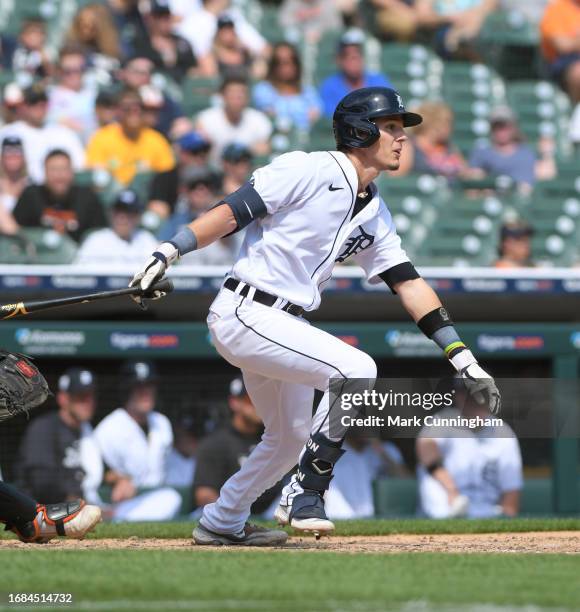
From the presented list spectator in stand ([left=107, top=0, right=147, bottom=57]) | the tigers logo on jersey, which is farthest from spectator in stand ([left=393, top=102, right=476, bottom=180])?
the tigers logo on jersey

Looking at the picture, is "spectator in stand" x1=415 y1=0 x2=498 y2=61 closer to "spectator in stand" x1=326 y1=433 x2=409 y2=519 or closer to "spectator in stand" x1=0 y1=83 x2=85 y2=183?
"spectator in stand" x1=0 y1=83 x2=85 y2=183

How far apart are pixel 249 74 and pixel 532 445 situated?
4.22 m

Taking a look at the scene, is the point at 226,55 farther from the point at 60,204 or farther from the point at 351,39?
the point at 60,204

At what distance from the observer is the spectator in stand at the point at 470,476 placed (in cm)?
812

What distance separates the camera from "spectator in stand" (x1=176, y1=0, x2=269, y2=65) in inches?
439

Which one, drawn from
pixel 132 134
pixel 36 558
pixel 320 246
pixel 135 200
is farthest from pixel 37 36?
pixel 36 558

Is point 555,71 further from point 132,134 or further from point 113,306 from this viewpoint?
point 113,306

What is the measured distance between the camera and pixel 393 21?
12273 mm

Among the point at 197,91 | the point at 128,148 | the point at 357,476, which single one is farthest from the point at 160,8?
the point at 357,476

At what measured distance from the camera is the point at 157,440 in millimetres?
7938

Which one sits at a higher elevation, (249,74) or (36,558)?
(249,74)

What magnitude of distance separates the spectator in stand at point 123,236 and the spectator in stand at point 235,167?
0.78m

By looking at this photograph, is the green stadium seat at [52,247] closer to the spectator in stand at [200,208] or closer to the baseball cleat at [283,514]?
the spectator in stand at [200,208]

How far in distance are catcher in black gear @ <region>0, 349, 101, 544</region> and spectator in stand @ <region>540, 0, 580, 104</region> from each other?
8.31m
